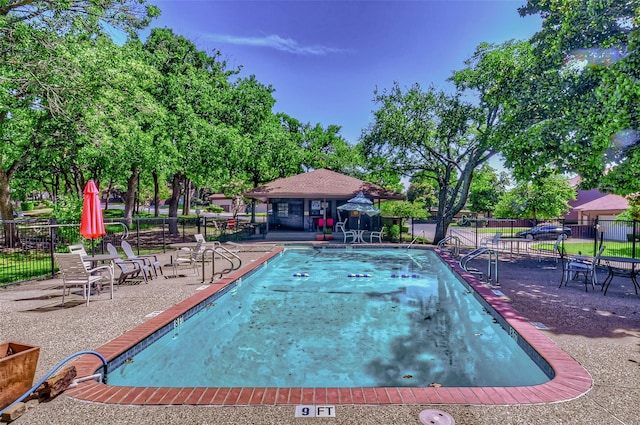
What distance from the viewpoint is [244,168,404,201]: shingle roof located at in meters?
20.2

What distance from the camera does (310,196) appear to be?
20.4m

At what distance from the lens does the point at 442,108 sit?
60.0ft

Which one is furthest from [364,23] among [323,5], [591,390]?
[591,390]

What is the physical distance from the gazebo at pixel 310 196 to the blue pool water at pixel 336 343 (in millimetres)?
10152

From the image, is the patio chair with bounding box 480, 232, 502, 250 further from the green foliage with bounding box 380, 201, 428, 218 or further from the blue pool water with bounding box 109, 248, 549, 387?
the green foliage with bounding box 380, 201, 428, 218

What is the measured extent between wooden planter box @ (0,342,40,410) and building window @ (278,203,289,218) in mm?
20483

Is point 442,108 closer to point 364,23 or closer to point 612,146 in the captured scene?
point 364,23

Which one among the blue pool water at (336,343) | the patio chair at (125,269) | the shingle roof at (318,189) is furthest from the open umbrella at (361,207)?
the patio chair at (125,269)

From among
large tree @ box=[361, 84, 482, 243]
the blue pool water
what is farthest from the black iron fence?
the blue pool water

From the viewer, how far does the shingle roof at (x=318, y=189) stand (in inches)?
795

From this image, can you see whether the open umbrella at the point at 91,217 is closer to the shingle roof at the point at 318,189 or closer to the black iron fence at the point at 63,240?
the black iron fence at the point at 63,240

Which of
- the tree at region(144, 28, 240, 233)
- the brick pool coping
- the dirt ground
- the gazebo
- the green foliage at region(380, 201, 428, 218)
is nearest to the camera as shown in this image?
the brick pool coping

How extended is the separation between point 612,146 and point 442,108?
394 inches

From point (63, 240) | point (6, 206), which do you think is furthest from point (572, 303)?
point (6, 206)
